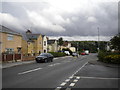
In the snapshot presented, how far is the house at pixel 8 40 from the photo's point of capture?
110 feet

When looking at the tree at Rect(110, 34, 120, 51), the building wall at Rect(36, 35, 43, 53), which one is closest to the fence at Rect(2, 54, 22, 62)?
the tree at Rect(110, 34, 120, 51)

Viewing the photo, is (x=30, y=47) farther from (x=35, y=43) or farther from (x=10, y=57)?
(x=10, y=57)

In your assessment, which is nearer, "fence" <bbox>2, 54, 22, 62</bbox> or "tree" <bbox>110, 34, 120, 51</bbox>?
"fence" <bbox>2, 54, 22, 62</bbox>

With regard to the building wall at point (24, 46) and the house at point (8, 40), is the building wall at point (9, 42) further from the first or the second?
the building wall at point (24, 46)

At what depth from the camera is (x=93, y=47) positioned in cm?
13912

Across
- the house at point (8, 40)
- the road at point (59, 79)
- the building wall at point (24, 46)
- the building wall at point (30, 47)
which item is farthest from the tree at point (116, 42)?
the building wall at point (30, 47)

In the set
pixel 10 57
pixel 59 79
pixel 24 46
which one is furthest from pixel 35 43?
pixel 59 79

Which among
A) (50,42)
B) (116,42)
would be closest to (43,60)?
(116,42)

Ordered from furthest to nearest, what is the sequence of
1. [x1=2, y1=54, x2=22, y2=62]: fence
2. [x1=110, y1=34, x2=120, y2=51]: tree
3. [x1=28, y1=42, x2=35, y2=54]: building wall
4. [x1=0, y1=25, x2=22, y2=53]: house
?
[x1=28, y1=42, x2=35, y2=54]: building wall → [x1=0, y1=25, x2=22, y2=53]: house → [x1=110, y1=34, x2=120, y2=51]: tree → [x1=2, y1=54, x2=22, y2=62]: fence

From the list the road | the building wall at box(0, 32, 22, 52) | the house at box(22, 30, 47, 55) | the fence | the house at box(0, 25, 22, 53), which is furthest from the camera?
the house at box(22, 30, 47, 55)

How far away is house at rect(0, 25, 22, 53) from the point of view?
110 feet

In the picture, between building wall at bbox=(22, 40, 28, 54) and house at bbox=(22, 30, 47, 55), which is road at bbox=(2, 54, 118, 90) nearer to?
building wall at bbox=(22, 40, 28, 54)

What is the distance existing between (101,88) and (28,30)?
219ft

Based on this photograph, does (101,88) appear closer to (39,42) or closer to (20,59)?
(20,59)
